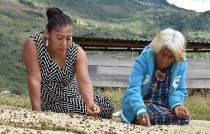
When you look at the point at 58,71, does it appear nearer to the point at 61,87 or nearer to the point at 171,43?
the point at 61,87

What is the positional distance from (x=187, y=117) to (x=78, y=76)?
1461 mm

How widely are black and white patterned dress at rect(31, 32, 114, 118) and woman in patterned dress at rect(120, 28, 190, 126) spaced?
57 centimetres

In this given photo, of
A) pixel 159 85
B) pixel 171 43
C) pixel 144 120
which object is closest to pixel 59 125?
pixel 144 120

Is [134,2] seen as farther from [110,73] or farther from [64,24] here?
[64,24]

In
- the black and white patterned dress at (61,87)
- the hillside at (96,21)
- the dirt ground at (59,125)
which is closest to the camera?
the dirt ground at (59,125)

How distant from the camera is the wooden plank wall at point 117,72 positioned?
12.4 m

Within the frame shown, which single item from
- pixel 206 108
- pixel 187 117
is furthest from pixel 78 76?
pixel 206 108

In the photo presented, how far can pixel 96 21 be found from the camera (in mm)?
69312

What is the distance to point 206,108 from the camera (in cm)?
869

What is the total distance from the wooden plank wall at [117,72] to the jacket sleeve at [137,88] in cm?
654

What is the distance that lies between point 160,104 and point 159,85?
0.83ft

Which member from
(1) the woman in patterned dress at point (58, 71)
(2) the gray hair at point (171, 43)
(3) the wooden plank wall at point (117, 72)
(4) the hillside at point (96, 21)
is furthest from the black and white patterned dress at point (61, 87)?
(4) the hillside at point (96, 21)

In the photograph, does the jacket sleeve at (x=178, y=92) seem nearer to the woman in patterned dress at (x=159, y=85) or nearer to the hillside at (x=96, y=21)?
the woman in patterned dress at (x=159, y=85)

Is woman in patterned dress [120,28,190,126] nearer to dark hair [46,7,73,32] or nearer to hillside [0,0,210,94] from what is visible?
dark hair [46,7,73,32]
